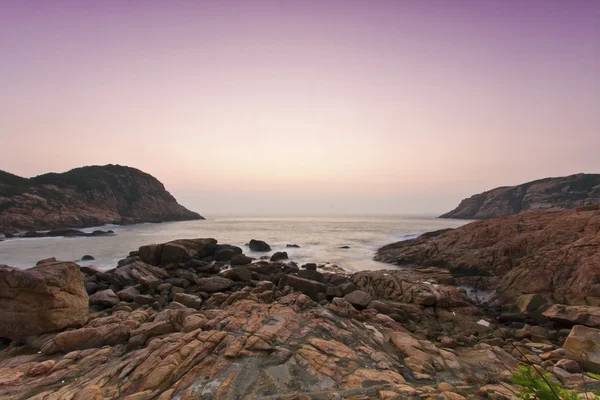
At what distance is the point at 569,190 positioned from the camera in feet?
292

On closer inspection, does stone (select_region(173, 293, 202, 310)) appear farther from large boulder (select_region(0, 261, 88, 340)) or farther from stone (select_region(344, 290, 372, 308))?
stone (select_region(344, 290, 372, 308))

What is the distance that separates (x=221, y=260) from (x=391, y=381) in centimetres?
2162

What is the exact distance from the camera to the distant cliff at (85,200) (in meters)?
56.3

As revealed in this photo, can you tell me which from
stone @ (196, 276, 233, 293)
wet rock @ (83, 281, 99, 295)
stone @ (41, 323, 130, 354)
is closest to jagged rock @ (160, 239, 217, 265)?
wet rock @ (83, 281, 99, 295)

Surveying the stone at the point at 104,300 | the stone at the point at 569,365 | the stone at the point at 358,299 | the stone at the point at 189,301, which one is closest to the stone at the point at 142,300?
the stone at the point at 104,300

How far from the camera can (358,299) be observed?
12.3 metres

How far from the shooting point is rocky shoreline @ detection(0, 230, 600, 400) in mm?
5672

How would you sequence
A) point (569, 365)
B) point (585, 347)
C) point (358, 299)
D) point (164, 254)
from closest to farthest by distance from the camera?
point (569, 365)
point (585, 347)
point (358, 299)
point (164, 254)

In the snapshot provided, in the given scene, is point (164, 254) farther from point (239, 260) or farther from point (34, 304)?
point (34, 304)

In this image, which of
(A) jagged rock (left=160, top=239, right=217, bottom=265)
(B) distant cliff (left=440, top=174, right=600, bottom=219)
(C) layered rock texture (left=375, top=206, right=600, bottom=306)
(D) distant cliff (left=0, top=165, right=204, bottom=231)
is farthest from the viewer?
(B) distant cliff (left=440, top=174, right=600, bottom=219)

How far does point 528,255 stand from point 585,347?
1132 cm

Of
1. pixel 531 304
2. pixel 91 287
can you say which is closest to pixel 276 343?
pixel 531 304

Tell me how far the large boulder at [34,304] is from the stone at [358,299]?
10983 mm

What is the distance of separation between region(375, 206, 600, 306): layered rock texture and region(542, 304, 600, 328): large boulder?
2.49 meters
